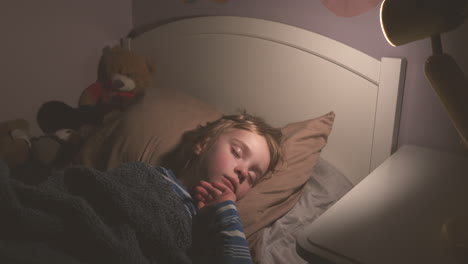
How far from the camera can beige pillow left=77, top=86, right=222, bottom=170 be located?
139 cm

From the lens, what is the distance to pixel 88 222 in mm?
806

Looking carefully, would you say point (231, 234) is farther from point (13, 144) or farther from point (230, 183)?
point (13, 144)

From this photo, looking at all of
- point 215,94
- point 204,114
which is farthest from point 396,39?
point 215,94

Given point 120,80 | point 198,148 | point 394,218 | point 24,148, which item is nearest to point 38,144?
point 24,148

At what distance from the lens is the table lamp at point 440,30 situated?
2.21ft

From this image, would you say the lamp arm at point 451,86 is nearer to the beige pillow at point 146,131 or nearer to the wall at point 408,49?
the wall at point 408,49

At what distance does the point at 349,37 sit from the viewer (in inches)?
54.2

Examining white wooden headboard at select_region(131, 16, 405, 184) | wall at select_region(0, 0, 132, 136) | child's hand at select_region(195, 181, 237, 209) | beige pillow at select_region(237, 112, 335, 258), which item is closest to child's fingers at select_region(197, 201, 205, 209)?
child's hand at select_region(195, 181, 237, 209)

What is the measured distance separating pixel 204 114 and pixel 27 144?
0.69m

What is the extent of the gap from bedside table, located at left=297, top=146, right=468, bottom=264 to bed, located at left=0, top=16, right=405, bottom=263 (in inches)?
8.9

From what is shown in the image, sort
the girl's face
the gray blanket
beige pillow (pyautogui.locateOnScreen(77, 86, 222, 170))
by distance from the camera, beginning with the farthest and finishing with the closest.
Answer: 1. beige pillow (pyautogui.locateOnScreen(77, 86, 222, 170))
2. the girl's face
3. the gray blanket

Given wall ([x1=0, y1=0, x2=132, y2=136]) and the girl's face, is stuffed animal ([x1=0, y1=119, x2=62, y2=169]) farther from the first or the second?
the girl's face

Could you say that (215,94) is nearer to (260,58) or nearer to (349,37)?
(260,58)

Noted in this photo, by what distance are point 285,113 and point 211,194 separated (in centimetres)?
52
